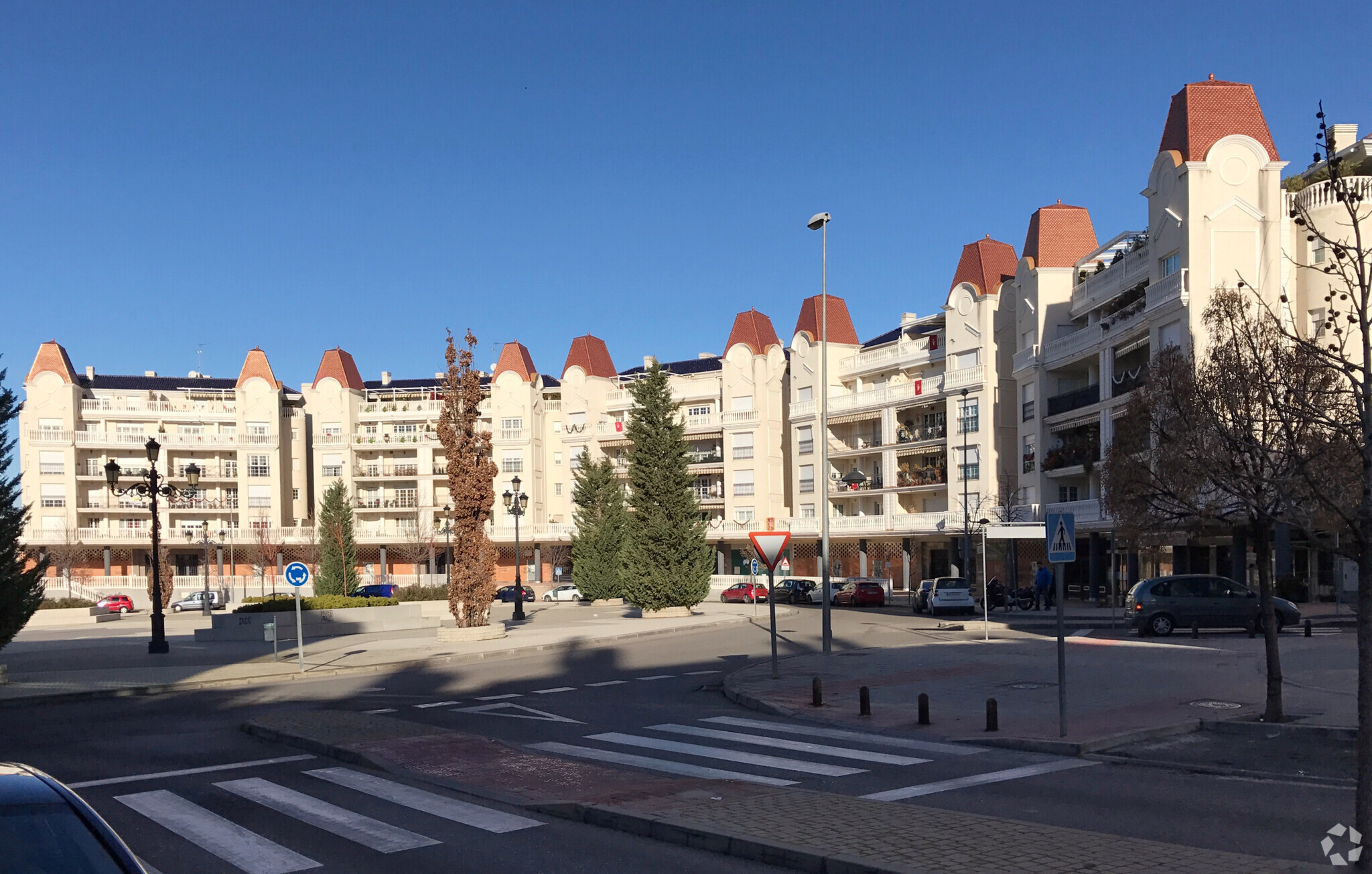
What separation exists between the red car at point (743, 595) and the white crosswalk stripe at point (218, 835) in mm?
44867

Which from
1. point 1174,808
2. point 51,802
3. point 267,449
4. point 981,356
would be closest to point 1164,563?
point 981,356

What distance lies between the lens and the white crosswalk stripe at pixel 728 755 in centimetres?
1112

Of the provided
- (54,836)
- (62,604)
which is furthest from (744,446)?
(54,836)

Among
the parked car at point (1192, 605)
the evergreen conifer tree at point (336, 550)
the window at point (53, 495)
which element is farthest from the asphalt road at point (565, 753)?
the window at point (53, 495)

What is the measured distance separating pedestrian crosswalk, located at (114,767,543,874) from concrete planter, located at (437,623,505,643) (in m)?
19.1

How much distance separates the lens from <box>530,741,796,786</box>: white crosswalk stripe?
10.6 metres

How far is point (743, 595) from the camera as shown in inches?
2197

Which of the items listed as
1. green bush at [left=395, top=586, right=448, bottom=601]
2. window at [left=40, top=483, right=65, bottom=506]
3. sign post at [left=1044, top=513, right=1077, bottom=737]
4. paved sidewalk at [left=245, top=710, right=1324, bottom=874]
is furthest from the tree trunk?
window at [left=40, top=483, right=65, bottom=506]

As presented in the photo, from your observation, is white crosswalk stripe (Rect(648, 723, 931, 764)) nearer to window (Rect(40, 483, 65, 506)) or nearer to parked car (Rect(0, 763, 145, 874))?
parked car (Rect(0, 763, 145, 874))

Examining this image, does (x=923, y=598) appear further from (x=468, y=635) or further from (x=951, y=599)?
(x=468, y=635)

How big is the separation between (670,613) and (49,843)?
125 ft

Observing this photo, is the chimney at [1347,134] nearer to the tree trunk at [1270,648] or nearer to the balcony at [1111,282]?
the balcony at [1111,282]

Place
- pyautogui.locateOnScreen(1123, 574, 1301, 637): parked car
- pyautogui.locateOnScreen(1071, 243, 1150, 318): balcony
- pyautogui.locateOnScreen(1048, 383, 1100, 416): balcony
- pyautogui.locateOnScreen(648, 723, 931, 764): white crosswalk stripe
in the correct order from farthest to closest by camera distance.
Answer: pyautogui.locateOnScreen(1048, 383, 1100, 416): balcony, pyautogui.locateOnScreen(1071, 243, 1150, 318): balcony, pyautogui.locateOnScreen(1123, 574, 1301, 637): parked car, pyautogui.locateOnScreen(648, 723, 931, 764): white crosswalk stripe

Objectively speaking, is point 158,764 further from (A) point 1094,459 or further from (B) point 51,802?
(A) point 1094,459
